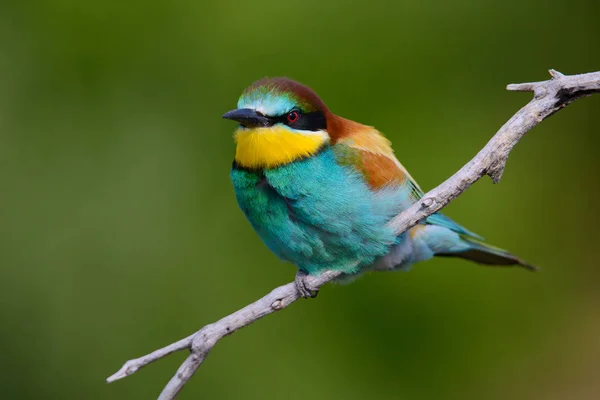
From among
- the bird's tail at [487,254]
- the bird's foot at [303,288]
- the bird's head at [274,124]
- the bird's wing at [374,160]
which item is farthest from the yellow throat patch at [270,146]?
the bird's tail at [487,254]

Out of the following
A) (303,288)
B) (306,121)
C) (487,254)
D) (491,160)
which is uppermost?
(306,121)

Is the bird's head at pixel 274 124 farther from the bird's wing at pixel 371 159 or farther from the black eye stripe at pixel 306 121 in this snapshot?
the bird's wing at pixel 371 159

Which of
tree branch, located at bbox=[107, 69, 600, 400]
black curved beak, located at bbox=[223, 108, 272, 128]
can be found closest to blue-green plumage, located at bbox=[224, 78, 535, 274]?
black curved beak, located at bbox=[223, 108, 272, 128]

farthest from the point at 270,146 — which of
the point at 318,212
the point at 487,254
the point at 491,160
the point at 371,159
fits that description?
the point at 487,254

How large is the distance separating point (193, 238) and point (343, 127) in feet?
3.49

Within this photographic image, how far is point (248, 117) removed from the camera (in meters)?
2.26

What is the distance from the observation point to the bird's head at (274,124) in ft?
7.52

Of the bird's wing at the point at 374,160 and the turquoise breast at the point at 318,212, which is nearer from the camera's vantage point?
the turquoise breast at the point at 318,212

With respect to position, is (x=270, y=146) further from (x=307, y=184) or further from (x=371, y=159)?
(x=371, y=159)

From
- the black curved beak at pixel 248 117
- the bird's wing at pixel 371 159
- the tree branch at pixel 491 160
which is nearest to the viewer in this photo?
the tree branch at pixel 491 160

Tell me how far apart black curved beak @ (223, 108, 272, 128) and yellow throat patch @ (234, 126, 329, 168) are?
17 millimetres

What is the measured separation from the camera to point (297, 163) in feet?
7.59

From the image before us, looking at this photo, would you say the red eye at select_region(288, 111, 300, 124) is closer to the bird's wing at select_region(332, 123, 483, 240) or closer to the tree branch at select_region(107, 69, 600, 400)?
the bird's wing at select_region(332, 123, 483, 240)

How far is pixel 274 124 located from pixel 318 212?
272 mm
